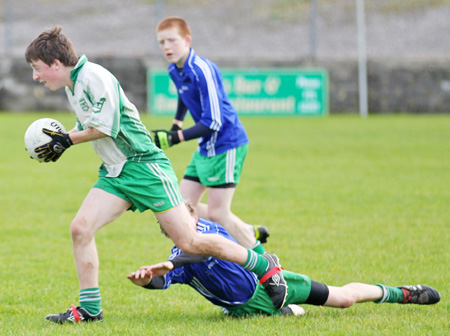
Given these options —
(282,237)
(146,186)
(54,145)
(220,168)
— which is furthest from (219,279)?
(282,237)

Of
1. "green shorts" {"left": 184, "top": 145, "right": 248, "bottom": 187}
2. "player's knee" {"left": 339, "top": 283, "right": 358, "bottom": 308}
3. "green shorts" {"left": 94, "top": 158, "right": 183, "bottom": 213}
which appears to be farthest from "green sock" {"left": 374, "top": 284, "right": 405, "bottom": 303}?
"green shorts" {"left": 184, "top": 145, "right": 248, "bottom": 187}

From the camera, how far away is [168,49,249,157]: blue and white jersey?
6195mm

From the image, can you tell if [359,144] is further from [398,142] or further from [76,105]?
[76,105]

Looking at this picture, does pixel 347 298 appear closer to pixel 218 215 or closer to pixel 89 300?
pixel 89 300

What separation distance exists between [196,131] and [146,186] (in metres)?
1.44

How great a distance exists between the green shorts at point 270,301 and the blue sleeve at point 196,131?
5.47ft

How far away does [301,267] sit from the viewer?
630 centimetres

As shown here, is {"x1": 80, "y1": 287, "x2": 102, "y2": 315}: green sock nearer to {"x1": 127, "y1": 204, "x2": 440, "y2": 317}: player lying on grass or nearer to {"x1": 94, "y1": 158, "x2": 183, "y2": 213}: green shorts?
{"x1": 127, "y1": 204, "x2": 440, "y2": 317}: player lying on grass

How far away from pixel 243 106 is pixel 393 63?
498 centimetres

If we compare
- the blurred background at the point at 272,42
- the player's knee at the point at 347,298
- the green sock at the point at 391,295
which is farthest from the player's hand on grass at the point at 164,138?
the blurred background at the point at 272,42

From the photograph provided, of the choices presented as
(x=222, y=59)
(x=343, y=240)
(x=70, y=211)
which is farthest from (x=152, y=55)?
(x=343, y=240)

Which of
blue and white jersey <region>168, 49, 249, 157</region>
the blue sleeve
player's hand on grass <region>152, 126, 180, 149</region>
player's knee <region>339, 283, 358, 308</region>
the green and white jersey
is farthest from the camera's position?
blue and white jersey <region>168, 49, 249, 157</region>

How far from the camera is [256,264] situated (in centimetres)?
463

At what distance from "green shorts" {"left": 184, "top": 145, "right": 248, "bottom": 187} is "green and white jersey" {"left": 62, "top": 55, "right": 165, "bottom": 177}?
1.60 m
